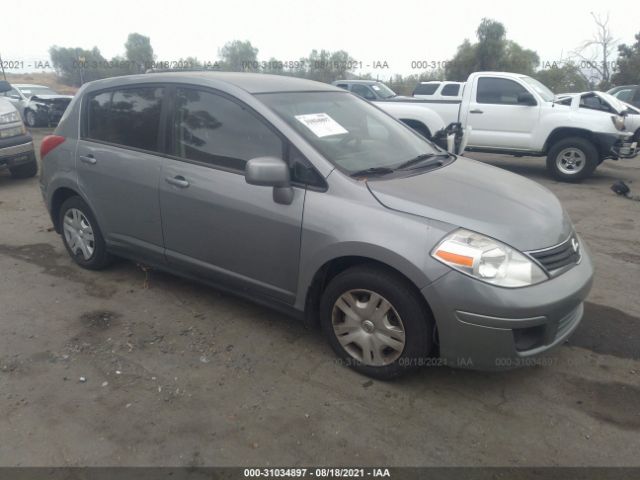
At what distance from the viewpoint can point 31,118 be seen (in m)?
16.1

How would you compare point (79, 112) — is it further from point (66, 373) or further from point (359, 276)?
point (359, 276)

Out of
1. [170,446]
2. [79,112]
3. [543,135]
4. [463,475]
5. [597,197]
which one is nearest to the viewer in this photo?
[463,475]

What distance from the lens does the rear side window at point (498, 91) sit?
30.1 feet

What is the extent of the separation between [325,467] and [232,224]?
162 centimetres

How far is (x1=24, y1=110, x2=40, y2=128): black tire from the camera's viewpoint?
1598 centimetres

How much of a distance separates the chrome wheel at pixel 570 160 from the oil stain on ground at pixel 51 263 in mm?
7908

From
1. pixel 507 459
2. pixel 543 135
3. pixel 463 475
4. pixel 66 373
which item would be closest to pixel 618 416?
pixel 507 459

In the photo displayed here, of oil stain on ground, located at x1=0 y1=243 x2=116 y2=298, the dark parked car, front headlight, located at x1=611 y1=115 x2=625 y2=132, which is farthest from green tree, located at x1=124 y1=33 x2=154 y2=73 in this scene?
oil stain on ground, located at x1=0 y1=243 x2=116 y2=298

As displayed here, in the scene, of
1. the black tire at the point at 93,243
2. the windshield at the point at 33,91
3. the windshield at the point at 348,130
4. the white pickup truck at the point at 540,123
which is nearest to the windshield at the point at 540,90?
the white pickup truck at the point at 540,123

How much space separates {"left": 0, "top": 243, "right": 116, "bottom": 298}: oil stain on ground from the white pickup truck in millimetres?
6661

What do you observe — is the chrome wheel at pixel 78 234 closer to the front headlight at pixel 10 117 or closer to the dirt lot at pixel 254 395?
the dirt lot at pixel 254 395

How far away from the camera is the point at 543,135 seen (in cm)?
888

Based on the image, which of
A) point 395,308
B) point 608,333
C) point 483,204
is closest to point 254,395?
point 395,308

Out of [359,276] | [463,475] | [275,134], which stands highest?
[275,134]
